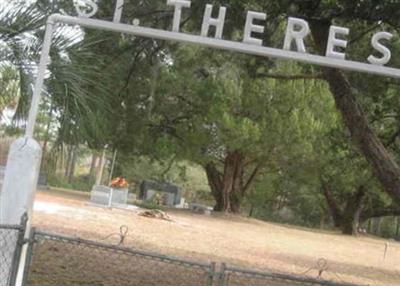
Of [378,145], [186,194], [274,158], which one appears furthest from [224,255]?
[186,194]

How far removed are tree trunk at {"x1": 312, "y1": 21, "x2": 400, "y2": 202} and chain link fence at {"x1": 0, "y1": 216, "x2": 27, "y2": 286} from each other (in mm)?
4665

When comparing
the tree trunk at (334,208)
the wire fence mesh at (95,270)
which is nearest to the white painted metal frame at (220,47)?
the wire fence mesh at (95,270)

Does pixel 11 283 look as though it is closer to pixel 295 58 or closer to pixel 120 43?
pixel 295 58

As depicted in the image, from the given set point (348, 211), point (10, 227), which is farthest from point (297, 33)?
point (348, 211)

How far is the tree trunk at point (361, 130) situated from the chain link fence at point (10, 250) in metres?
4.67

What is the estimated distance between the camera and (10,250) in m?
5.21

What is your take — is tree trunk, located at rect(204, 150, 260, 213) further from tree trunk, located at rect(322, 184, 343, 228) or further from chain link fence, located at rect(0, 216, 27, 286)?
chain link fence, located at rect(0, 216, 27, 286)

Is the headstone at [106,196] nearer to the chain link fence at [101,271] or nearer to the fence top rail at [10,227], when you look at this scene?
the chain link fence at [101,271]

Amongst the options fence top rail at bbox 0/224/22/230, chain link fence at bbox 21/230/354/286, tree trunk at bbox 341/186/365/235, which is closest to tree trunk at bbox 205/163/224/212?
tree trunk at bbox 341/186/365/235

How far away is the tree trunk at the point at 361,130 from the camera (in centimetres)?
822

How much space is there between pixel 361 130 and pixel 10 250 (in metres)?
5.04

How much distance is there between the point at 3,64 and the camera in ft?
21.0

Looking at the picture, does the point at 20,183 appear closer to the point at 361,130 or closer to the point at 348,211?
the point at 361,130

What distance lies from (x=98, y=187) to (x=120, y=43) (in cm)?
1459
